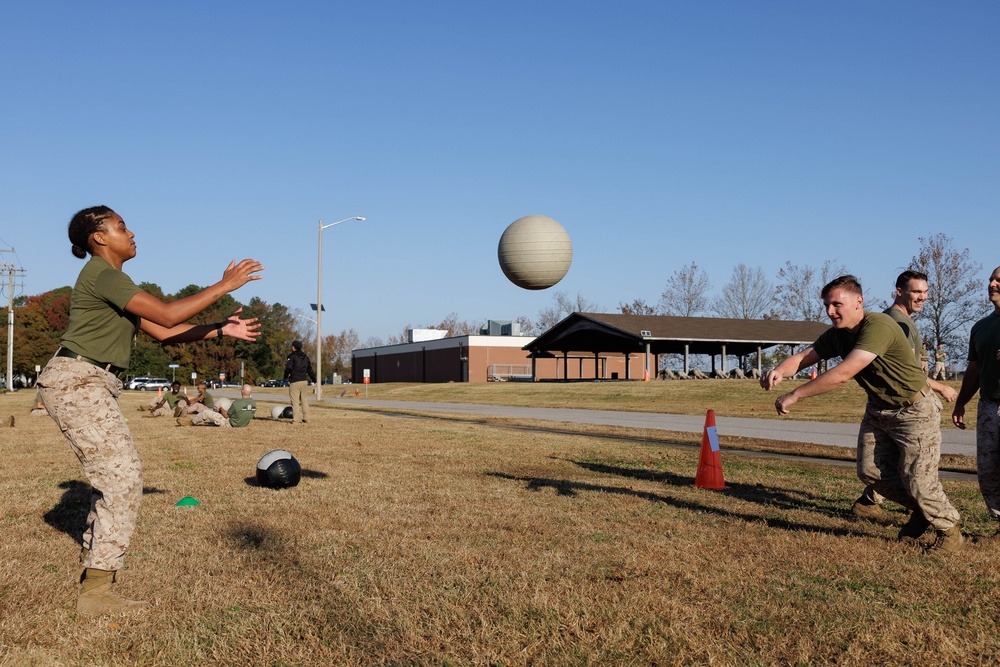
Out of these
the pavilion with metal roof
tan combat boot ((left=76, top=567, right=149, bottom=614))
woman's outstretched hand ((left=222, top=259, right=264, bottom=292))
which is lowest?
tan combat boot ((left=76, top=567, right=149, bottom=614))

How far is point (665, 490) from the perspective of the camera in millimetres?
9672

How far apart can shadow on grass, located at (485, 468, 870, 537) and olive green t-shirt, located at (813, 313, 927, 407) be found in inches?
51.3

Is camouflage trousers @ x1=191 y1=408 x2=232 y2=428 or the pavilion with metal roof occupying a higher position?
the pavilion with metal roof

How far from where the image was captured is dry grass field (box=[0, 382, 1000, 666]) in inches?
164

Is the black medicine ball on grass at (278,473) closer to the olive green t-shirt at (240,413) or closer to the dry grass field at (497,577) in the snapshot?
the dry grass field at (497,577)

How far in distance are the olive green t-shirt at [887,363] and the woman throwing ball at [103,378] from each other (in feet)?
15.2

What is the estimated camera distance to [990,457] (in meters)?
7.11

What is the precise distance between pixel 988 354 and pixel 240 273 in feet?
20.8

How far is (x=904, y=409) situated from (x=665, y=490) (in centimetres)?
350

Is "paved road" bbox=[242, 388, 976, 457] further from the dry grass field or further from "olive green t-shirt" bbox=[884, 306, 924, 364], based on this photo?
"olive green t-shirt" bbox=[884, 306, 924, 364]

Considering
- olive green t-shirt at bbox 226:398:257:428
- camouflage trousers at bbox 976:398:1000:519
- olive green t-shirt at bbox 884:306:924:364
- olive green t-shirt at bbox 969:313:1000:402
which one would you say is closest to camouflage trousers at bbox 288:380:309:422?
olive green t-shirt at bbox 226:398:257:428

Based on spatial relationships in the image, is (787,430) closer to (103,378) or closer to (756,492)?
(756,492)

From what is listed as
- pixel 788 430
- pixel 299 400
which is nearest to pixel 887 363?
pixel 788 430

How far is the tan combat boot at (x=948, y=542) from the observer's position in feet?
20.9
